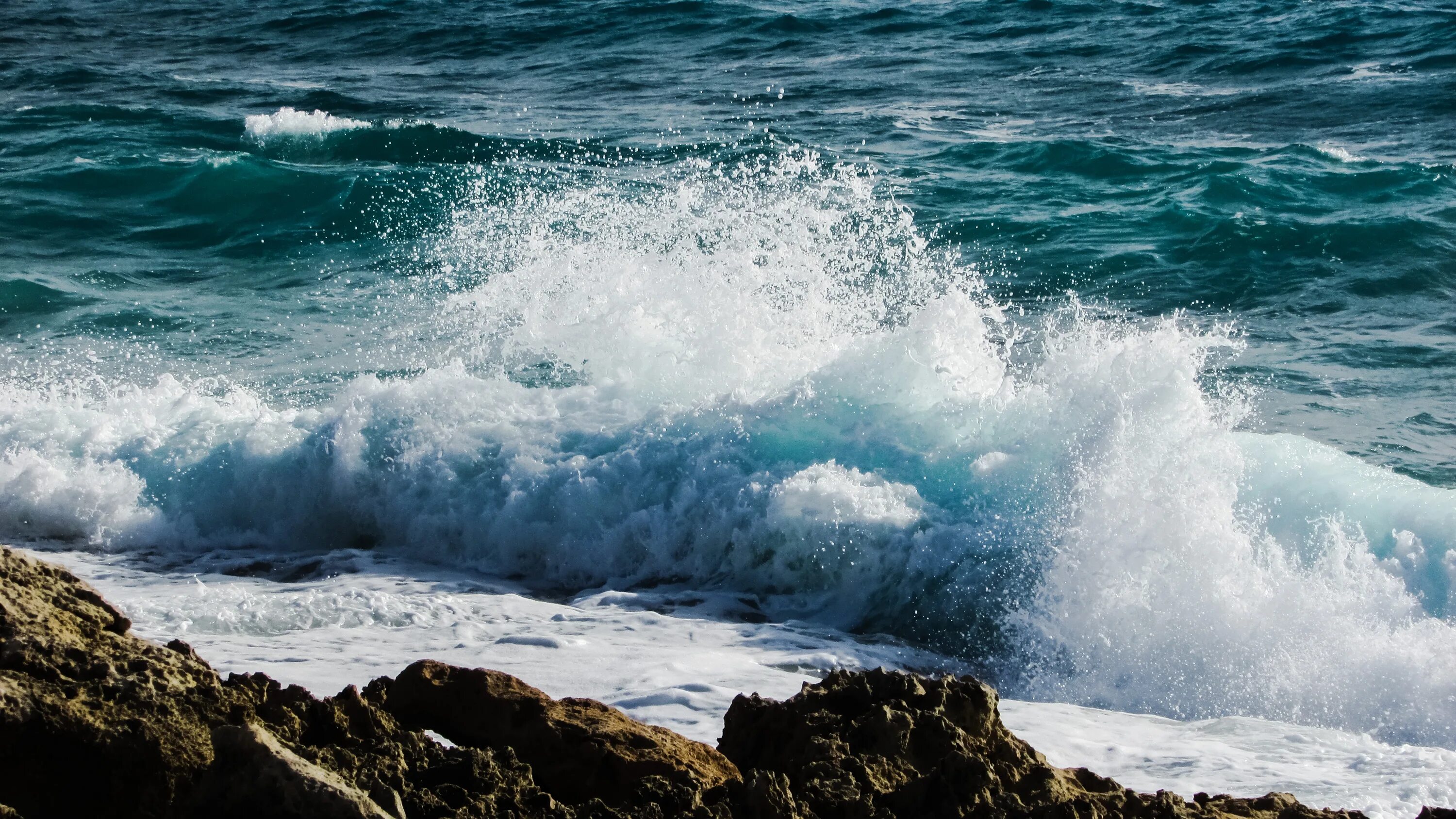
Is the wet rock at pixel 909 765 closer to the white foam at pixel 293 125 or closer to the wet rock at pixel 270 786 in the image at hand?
the wet rock at pixel 270 786

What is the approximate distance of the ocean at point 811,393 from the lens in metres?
5.35

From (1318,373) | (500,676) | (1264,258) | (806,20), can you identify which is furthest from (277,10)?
(500,676)

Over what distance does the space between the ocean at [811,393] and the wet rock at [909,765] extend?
3.52 ft

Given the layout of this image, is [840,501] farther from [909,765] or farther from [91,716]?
[91,716]

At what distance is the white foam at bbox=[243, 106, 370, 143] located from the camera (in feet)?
51.3

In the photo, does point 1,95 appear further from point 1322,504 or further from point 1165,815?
point 1165,815

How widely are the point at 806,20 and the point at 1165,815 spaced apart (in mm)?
17954

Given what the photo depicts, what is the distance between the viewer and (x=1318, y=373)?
8.34 m

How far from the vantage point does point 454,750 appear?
2926 millimetres

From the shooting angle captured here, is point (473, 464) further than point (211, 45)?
No

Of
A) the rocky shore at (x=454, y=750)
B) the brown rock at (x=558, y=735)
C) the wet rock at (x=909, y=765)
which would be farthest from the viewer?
the brown rock at (x=558, y=735)

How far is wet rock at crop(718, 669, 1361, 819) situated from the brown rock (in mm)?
162

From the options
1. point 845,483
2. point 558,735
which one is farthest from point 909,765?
point 845,483

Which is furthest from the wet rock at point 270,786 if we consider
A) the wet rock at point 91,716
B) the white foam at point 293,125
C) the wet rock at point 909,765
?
the white foam at point 293,125
